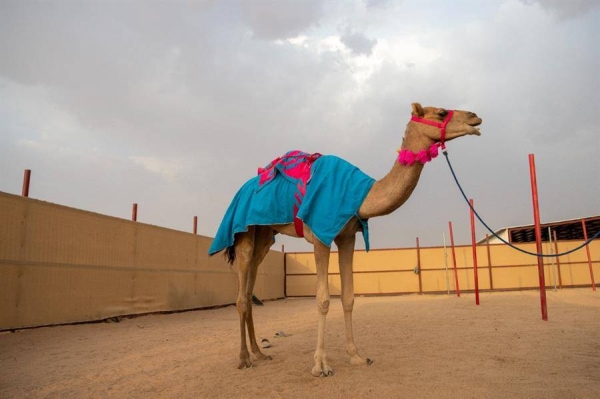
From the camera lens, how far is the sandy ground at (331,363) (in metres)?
3.61

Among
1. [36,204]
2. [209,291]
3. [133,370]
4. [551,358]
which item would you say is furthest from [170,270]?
[551,358]

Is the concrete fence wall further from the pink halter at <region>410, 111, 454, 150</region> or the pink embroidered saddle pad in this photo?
the pink halter at <region>410, 111, 454, 150</region>

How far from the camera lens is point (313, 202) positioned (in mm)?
4512

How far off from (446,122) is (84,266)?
8.06m

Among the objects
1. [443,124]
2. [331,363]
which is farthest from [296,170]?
[331,363]

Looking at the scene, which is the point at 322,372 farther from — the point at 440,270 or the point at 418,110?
the point at 440,270

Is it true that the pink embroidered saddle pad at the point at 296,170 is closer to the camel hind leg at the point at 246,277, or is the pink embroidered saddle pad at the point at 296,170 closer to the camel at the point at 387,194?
the camel at the point at 387,194

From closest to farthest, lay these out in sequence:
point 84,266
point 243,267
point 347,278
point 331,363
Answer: point 331,363
point 347,278
point 243,267
point 84,266

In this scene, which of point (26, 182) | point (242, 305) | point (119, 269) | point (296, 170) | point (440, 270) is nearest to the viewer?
point (296, 170)

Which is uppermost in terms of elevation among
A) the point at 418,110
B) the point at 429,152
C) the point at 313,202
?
the point at 418,110

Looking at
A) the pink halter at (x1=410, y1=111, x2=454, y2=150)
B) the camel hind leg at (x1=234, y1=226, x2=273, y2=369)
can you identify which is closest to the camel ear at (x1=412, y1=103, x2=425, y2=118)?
the pink halter at (x1=410, y1=111, x2=454, y2=150)

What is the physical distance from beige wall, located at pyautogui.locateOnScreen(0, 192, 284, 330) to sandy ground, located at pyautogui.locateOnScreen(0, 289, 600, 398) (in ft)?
1.92

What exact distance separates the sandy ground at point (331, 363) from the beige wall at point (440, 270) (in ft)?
43.9

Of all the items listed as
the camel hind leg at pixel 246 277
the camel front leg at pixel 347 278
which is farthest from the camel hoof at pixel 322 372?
the camel hind leg at pixel 246 277
